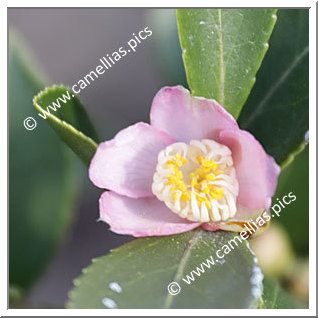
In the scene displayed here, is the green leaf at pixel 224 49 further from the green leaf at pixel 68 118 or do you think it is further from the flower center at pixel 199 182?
the green leaf at pixel 68 118

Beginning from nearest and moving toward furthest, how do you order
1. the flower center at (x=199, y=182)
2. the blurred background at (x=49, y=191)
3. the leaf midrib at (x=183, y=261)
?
→ the leaf midrib at (x=183, y=261) < the flower center at (x=199, y=182) < the blurred background at (x=49, y=191)

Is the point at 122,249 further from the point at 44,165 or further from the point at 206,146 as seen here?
the point at 44,165

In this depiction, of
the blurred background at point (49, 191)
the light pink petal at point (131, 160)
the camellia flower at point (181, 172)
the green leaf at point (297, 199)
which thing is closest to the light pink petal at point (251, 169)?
the camellia flower at point (181, 172)

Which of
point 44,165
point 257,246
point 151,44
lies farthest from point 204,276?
point 151,44

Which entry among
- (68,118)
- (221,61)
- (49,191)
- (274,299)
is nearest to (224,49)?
(221,61)

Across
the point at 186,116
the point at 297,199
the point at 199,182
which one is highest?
the point at 186,116

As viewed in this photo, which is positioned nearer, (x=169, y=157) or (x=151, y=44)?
(x=169, y=157)

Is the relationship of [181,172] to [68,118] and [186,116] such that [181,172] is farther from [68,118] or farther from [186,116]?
[68,118]
